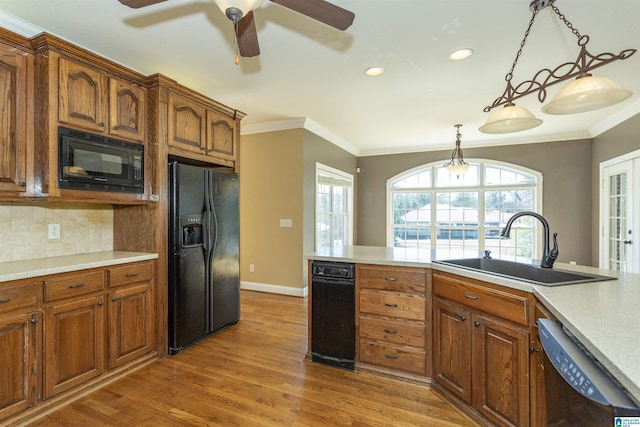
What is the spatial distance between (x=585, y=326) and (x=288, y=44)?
2.50 m

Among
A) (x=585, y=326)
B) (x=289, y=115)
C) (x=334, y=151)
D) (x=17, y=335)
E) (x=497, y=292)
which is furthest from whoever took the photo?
(x=334, y=151)

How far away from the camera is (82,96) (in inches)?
87.4

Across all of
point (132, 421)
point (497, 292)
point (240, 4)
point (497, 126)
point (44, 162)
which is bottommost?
point (132, 421)

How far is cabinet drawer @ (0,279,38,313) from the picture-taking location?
69.6 inches

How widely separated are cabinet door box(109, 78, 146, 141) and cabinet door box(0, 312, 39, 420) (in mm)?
1399

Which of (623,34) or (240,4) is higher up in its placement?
(623,34)

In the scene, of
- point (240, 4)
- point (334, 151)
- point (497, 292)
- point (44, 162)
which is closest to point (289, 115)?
point (334, 151)

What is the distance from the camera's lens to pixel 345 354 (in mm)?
2467

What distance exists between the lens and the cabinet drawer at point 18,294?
69.6 inches

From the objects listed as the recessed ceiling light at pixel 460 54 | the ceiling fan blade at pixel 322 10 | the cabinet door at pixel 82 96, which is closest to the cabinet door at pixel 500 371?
the ceiling fan blade at pixel 322 10

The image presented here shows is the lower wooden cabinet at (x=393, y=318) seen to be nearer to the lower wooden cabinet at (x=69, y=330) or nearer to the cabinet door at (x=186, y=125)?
the lower wooden cabinet at (x=69, y=330)

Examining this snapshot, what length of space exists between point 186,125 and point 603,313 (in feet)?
10.3

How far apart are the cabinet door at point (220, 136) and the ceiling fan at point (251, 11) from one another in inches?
65.5

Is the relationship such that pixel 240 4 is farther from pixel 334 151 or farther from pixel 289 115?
pixel 334 151
